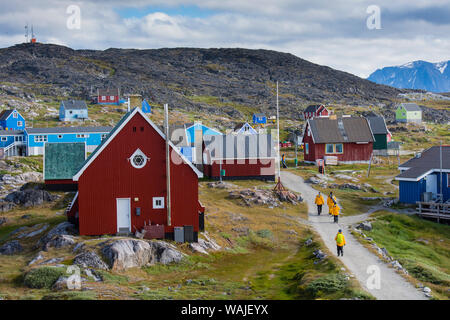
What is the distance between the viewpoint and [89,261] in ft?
87.2

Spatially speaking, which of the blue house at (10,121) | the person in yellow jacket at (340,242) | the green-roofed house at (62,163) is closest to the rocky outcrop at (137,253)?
the person in yellow jacket at (340,242)

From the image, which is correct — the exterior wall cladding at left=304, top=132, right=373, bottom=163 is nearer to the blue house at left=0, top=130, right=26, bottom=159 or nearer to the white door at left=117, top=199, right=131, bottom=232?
the white door at left=117, top=199, right=131, bottom=232

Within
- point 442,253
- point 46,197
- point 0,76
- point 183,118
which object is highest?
point 0,76

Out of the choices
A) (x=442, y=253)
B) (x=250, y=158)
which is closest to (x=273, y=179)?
(x=250, y=158)

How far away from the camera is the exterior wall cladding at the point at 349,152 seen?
236 feet

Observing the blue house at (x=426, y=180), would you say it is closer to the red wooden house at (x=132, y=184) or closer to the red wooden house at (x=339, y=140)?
the red wooden house at (x=132, y=184)

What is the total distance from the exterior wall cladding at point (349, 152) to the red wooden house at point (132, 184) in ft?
137

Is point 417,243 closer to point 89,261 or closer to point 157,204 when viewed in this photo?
point 157,204

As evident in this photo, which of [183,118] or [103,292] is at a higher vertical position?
[183,118]

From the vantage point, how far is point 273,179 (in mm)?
58125

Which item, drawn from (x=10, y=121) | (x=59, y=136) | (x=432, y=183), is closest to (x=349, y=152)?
(x=432, y=183)
